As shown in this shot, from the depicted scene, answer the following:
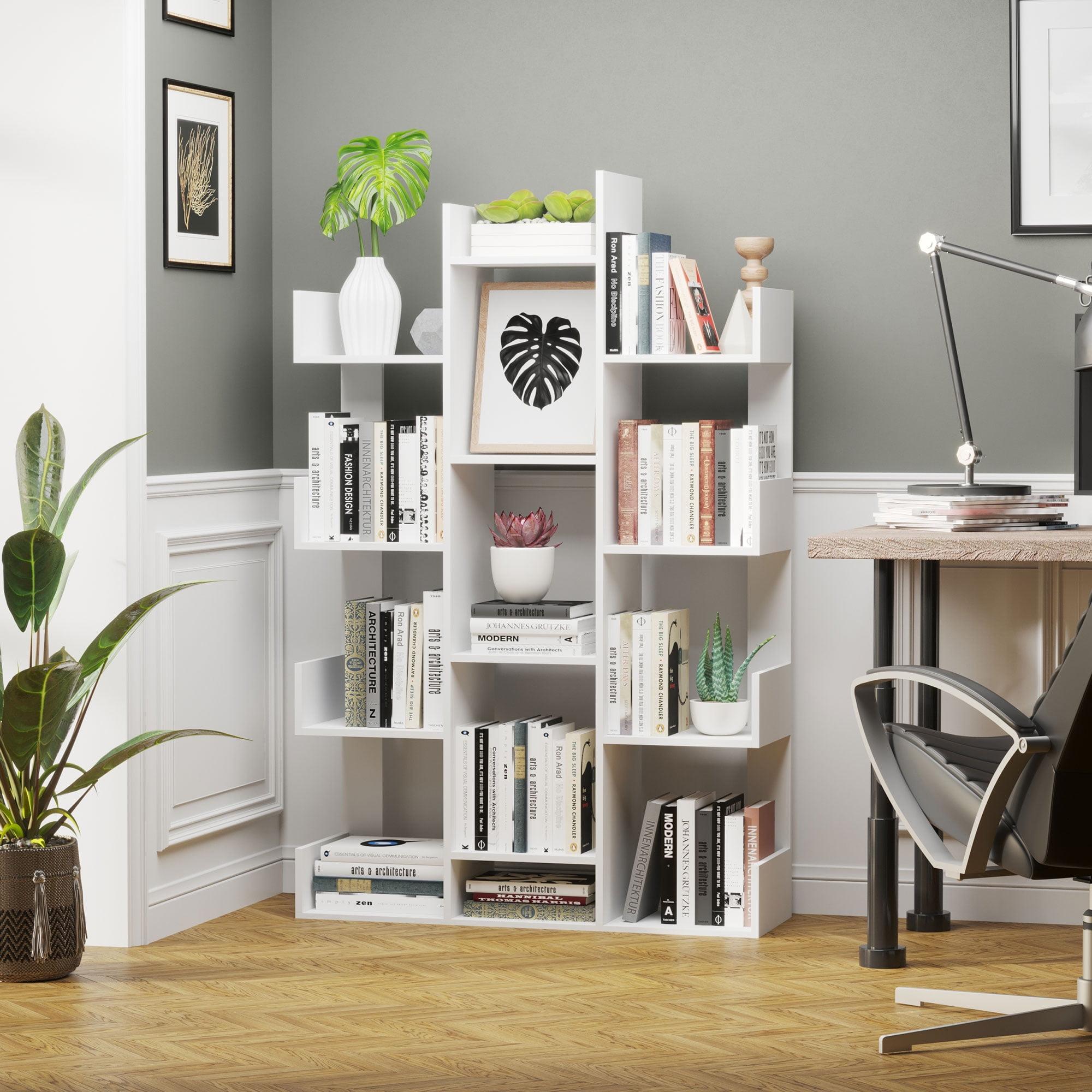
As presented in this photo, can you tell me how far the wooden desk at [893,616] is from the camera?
321 cm

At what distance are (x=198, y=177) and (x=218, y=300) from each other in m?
0.30

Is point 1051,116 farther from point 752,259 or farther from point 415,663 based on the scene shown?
point 415,663

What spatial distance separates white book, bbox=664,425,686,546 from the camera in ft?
12.7

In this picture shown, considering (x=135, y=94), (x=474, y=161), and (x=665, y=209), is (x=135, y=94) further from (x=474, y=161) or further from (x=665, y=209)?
(x=665, y=209)

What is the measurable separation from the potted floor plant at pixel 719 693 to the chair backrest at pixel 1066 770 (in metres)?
1.29

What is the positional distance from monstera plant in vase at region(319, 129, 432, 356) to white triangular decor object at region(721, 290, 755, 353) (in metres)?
0.80

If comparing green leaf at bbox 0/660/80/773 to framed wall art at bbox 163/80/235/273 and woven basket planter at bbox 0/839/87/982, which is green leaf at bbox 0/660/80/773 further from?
framed wall art at bbox 163/80/235/273

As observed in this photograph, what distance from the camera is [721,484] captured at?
391 cm

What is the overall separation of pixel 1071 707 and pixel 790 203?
1913 mm

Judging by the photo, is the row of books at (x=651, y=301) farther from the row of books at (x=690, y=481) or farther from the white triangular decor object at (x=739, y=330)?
the row of books at (x=690, y=481)

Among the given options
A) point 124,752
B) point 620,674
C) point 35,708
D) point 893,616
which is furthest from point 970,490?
point 35,708

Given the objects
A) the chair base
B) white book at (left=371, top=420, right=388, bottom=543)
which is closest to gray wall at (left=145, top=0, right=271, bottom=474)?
white book at (left=371, top=420, right=388, bottom=543)

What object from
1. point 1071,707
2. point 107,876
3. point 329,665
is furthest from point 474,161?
point 1071,707

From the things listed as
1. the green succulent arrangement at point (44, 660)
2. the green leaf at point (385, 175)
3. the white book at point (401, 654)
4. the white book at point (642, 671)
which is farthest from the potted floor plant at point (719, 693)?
the green leaf at point (385, 175)
